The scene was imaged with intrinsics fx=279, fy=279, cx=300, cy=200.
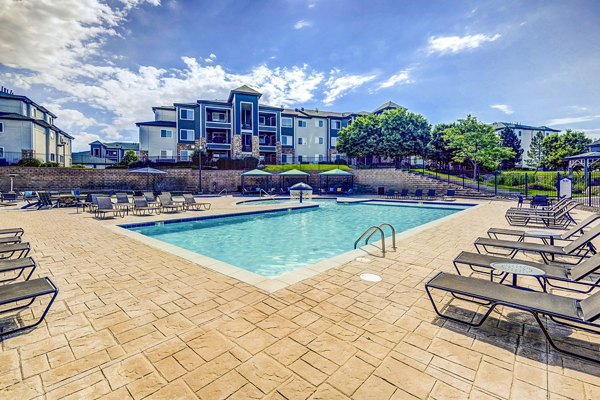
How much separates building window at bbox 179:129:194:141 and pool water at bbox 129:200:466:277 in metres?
25.8

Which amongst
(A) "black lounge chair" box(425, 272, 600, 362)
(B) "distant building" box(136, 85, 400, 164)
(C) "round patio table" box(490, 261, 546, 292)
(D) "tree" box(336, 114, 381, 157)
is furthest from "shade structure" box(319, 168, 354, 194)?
(A) "black lounge chair" box(425, 272, 600, 362)

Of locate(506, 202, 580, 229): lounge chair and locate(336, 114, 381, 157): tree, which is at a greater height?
locate(336, 114, 381, 157): tree

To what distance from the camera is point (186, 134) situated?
1396 inches

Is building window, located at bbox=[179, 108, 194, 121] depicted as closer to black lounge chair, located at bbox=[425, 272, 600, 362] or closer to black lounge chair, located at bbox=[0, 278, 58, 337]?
black lounge chair, located at bbox=[0, 278, 58, 337]

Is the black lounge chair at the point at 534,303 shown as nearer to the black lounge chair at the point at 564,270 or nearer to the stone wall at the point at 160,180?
the black lounge chair at the point at 564,270

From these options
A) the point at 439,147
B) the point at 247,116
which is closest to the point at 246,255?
the point at 247,116

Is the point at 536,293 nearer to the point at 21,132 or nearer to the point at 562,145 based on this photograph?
the point at 21,132

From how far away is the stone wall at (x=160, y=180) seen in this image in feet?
74.3

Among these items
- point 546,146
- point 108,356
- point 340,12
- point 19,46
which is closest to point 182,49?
point 19,46

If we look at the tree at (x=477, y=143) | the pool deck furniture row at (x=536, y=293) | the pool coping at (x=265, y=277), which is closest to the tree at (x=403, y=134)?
the tree at (x=477, y=143)

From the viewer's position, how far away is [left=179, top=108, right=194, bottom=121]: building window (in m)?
35.1

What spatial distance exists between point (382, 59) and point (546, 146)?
4252cm

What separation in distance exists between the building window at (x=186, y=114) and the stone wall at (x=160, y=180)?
10751 mm

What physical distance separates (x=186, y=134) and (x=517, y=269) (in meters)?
37.4
